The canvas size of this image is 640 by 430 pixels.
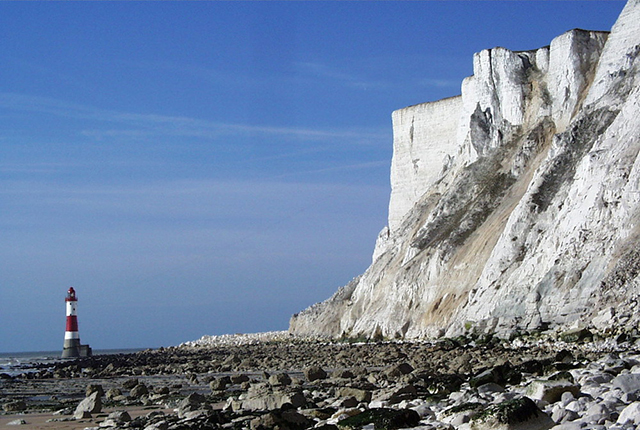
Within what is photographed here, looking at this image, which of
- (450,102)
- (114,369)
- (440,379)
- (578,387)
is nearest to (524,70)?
(450,102)

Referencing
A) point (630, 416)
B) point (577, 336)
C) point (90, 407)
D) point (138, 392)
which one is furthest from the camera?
point (577, 336)

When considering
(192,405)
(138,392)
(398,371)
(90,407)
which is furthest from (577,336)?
(90,407)

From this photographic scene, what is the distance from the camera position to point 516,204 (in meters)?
32.3

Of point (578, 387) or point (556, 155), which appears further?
point (556, 155)

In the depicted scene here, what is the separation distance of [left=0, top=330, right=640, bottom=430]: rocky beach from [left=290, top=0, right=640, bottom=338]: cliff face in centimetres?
275

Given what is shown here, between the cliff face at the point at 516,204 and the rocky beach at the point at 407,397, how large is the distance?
275 centimetres

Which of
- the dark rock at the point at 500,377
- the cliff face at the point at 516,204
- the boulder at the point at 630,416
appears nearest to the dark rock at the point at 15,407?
the dark rock at the point at 500,377

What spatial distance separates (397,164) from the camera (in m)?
49.8

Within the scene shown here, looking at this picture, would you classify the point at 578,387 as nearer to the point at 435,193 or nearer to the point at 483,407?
the point at 483,407

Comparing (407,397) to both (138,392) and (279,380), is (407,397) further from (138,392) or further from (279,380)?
(138,392)

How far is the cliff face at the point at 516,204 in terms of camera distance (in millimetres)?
23141

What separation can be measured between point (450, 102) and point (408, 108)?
10.2ft

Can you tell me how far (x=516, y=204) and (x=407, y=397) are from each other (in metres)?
22.2

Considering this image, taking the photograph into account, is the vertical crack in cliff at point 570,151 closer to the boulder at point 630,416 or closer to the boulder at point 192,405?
the boulder at point 192,405
